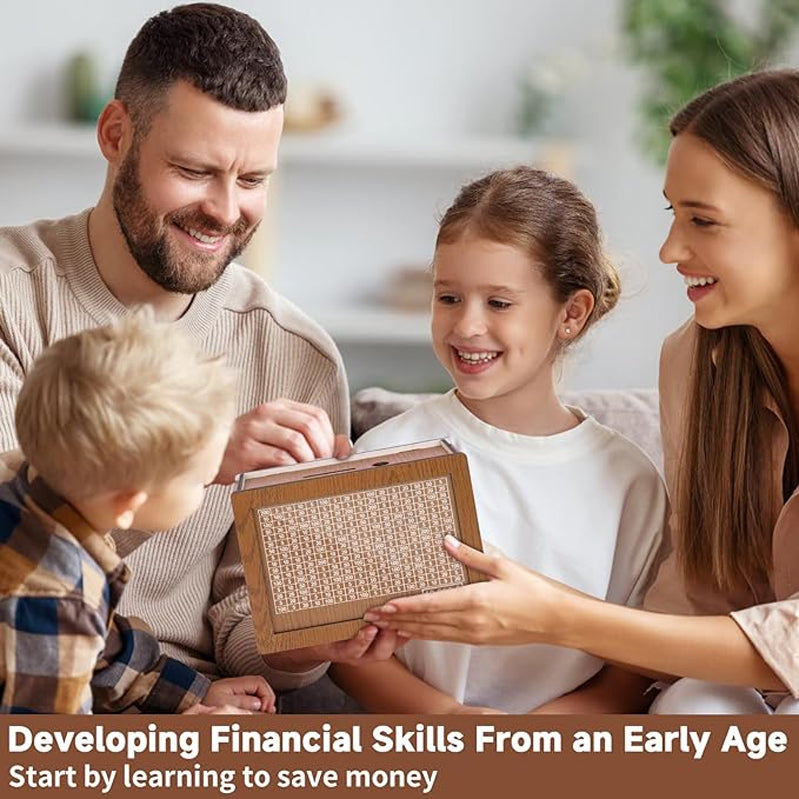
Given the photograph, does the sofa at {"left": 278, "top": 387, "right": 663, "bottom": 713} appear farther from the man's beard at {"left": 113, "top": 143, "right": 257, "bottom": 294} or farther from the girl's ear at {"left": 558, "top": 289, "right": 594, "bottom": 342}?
the man's beard at {"left": 113, "top": 143, "right": 257, "bottom": 294}

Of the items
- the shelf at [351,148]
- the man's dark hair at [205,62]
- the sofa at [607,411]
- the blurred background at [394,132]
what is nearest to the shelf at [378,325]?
the blurred background at [394,132]

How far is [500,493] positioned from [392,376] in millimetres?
3654

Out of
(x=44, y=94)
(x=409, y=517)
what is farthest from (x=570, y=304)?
(x=44, y=94)

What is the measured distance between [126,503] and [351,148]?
3872mm

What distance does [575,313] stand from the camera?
196cm

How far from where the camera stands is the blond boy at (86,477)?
1421mm

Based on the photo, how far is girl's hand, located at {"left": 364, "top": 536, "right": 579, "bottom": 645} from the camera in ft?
5.27

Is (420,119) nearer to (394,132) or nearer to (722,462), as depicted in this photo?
(394,132)

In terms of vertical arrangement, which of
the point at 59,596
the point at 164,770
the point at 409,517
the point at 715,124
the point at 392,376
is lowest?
the point at 164,770

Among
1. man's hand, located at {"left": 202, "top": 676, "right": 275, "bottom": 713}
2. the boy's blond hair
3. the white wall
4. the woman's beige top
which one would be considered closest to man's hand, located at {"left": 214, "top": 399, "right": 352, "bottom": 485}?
the boy's blond hair

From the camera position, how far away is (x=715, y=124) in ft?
5.88

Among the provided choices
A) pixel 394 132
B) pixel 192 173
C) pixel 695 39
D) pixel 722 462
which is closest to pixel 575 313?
pixel 722 462

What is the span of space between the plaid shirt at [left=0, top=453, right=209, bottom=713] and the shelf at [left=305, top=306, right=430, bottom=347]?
12.2ft

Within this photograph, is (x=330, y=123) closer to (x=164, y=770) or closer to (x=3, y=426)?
(x=3, y=426)
